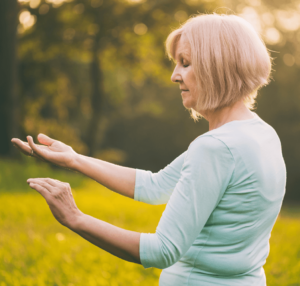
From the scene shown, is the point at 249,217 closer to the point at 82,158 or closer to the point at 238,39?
the point at 238,39

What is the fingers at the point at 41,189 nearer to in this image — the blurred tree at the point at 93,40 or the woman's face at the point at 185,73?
the woman's face at the point at 185,73

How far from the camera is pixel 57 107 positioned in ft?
58.2

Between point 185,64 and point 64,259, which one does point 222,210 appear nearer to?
point 185,64

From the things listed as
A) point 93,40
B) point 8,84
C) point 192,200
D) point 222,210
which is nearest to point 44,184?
point 192,200

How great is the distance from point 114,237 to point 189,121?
23.7 meters

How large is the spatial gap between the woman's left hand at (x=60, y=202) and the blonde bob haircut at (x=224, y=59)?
2.06 ft

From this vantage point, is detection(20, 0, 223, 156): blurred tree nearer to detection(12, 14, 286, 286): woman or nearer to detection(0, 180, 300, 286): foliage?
detection(0, 180, 300, 286): foliage

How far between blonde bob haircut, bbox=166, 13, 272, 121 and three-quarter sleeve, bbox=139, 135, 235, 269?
9.8 inches

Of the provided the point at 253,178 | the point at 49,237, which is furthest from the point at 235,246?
the point at 49,237

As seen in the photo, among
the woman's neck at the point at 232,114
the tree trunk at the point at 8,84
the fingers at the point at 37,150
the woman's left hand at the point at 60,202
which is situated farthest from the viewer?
the tree trunk at the point at 8,84

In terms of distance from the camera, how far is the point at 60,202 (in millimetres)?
1314

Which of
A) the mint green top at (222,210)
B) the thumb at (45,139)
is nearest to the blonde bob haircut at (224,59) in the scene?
the mint green top at (222,210)

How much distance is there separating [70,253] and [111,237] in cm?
277

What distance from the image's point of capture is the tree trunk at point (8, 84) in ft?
32.4
